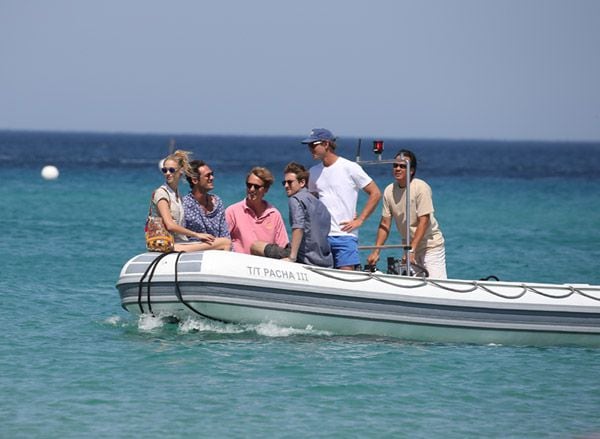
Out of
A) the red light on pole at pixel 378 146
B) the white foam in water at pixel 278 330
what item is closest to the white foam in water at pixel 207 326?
the white foam in water at pixel 278 330

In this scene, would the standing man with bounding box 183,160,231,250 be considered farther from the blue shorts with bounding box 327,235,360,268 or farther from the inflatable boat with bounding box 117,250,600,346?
the blue shorts with bounding box 327,235,360,268

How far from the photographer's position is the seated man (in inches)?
372

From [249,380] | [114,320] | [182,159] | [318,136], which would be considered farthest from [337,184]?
[114,320]

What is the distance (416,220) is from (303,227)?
3.81 feet

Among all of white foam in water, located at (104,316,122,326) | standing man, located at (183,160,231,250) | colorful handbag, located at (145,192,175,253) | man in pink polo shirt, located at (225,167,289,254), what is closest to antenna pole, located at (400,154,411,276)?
man in pink polo shirt, located at (225,167,289,254)

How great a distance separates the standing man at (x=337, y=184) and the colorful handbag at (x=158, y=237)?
4.18 feet

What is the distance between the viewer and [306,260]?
384 inches

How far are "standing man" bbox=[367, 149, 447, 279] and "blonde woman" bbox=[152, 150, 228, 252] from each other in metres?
1.57

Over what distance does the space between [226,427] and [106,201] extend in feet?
80.2

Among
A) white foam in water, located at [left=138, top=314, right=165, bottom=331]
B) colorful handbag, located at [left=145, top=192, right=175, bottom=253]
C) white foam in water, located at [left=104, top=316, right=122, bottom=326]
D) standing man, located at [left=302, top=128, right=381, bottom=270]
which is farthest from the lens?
white foam in water, located at [left=104, top=316, right=122, bottom=326]

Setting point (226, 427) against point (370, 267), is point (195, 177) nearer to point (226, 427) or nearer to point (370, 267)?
point (370, 267)

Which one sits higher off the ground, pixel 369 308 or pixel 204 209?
pixel 204 209

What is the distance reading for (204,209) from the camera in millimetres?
9805

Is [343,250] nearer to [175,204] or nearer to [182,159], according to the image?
A: [175,204]
